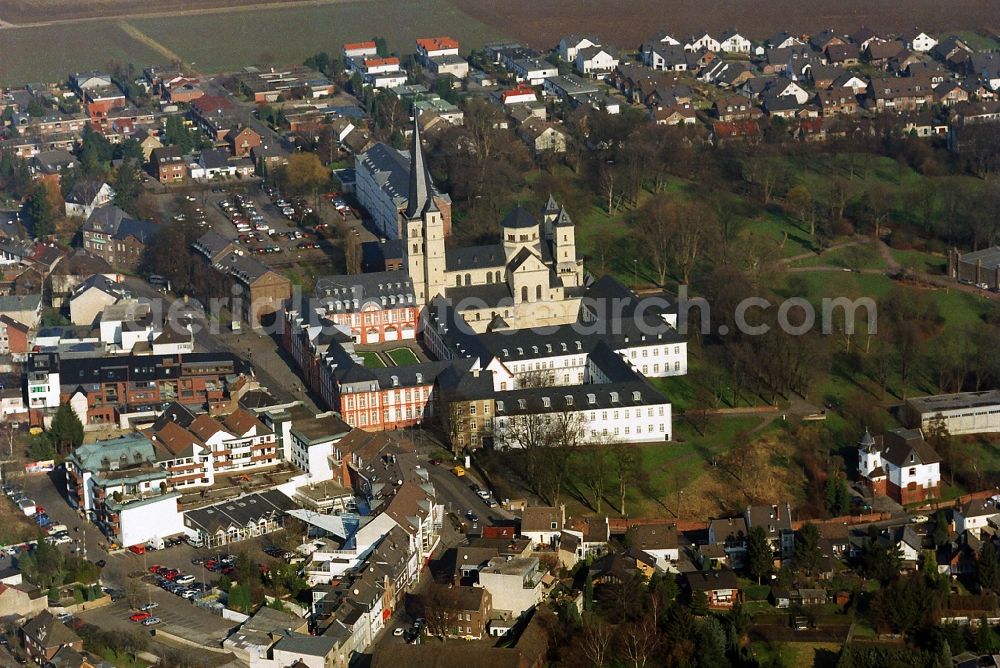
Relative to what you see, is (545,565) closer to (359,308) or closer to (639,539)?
(639,539)

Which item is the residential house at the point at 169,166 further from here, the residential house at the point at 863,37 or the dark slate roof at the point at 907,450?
the residential house at the point at 863,37

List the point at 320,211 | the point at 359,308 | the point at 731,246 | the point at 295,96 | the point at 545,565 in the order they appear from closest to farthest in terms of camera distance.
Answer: the point at 545,565, the point at 359,308, the point at 731,246, the point at 320,211, the point at 295,96

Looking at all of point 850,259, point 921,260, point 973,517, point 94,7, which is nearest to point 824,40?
point 921,260

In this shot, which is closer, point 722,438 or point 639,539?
point 639,539

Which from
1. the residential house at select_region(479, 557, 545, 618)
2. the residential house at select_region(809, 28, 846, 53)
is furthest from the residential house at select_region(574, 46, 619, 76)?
the residential house at select_region(479, 557, 545, 618)

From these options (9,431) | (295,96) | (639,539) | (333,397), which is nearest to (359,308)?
(333,397)

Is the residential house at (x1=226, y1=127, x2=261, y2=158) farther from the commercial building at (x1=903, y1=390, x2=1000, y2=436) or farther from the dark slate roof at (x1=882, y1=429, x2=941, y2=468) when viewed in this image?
the dark slate roof at (x1=882, y1=429, x2=941, y2=468)

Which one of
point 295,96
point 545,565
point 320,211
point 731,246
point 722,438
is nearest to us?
point 545,565
